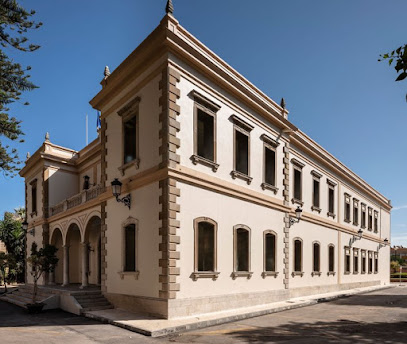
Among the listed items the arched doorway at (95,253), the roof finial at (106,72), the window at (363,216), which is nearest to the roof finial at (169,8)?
the roof finial at (106,72)

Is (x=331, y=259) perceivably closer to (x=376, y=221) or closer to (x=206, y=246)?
(x=206, y=246)

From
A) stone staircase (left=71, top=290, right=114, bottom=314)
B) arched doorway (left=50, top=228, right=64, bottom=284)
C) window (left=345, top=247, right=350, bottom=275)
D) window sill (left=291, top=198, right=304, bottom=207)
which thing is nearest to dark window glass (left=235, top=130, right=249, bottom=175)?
window sill (left=291, top=198, right=304, bottom=207)

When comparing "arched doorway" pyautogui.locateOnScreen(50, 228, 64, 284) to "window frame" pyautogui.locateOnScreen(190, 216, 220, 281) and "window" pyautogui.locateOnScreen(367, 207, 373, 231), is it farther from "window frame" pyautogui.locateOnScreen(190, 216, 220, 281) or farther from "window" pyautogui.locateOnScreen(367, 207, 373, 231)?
"window" pyautogui.locateOnScreen(367, 207, 373, 231)

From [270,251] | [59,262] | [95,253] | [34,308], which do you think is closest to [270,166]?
[270,251]

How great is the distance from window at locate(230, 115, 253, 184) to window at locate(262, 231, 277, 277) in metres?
2.90

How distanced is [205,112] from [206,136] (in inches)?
35.1

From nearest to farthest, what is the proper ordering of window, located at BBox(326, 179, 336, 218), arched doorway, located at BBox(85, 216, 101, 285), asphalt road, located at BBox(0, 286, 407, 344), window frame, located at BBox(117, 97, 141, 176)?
asphalt road, located at BBox(0, 286, 407, 344) → window frame, located at BBox(117, 97, 141, 176) → arched doorway, located at BBox(85, 216, 101, 285) → window, located at BBox(326, 179, 336, 218)

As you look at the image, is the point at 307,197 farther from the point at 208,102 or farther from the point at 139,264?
the point at 139,264

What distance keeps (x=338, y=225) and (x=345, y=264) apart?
10.3 feet

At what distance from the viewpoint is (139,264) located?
497 inches

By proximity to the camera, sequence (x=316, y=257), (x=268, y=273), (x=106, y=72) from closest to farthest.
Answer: (x=106, y=72) < (x=268, y=273) < (x=316, y=257)

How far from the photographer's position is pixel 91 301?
46.2 feet

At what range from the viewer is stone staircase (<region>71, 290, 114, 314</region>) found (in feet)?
44.7

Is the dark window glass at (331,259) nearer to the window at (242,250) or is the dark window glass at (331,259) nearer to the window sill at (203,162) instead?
the window at (242,250)
